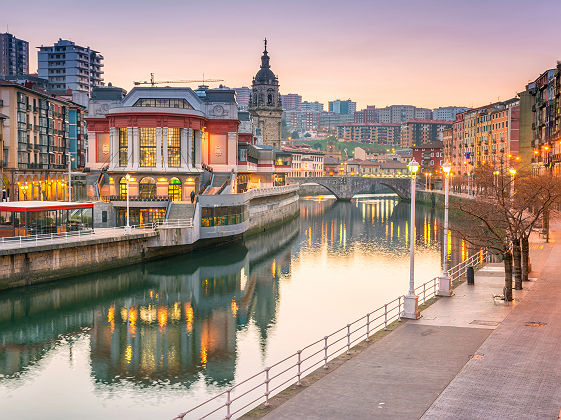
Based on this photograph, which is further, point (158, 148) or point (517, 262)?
point (158, 148)

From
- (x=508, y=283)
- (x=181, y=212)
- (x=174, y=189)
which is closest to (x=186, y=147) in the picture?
(x=174, y=189)

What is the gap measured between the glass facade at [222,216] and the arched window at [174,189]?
10716 millimetres

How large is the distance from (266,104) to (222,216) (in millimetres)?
108927

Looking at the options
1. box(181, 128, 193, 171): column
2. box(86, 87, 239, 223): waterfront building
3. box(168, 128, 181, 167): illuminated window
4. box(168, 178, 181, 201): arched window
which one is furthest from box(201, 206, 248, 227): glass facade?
box(168, 128, 181, 167): illuminated window

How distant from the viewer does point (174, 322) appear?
1673 inches

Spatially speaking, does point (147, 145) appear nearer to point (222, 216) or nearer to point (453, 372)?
point (222, 216)

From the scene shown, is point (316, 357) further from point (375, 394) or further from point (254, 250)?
point (254, 250)

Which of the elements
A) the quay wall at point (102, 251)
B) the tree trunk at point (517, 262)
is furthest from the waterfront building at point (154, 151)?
the tree trunk at point (517, 262)

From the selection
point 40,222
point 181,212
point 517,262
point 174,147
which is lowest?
point 517,262

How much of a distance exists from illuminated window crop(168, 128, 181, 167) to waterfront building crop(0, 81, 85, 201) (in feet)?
75.2

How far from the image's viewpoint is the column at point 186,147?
273ft

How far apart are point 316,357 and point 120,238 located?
3113cm

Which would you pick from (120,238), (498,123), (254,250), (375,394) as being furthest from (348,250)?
(498,123)

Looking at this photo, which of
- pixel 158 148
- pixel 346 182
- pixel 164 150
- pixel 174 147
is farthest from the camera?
pixel 346 182
